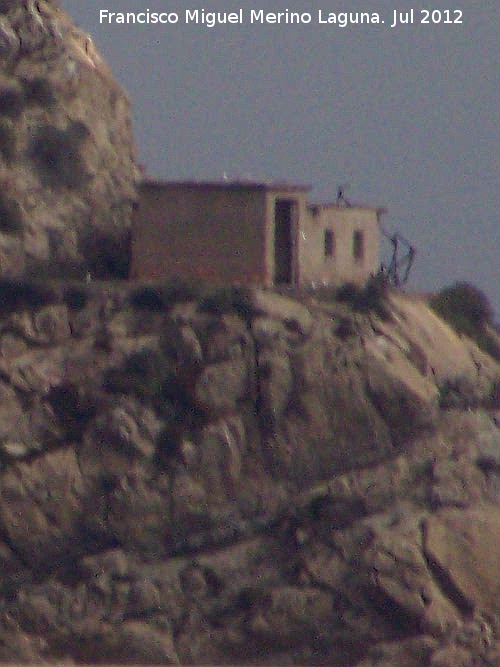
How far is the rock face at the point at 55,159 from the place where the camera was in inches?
2382

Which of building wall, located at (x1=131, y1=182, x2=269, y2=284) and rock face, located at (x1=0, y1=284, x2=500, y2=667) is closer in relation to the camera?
rock face, located at (x1=0, y1=284, x2=500, y2=667)

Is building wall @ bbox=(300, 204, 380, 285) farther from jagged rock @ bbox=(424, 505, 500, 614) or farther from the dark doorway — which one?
jagged rock @ bbox=(424, 505, 500, 614)

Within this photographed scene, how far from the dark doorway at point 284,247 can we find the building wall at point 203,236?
1.16 meters

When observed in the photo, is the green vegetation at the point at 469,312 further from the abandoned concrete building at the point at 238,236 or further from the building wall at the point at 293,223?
the building wall at the point at 293,223

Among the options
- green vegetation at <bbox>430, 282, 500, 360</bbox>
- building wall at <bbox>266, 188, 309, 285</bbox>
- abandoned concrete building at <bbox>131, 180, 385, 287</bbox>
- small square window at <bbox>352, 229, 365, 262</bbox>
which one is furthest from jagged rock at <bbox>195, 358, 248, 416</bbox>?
green vegetation at <bbox>430, 282, 500, 360</bbox>

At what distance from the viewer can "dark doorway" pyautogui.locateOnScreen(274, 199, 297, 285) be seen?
6003cm

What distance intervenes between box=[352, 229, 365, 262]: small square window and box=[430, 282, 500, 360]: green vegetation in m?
3.06

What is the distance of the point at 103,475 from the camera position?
55.8 m

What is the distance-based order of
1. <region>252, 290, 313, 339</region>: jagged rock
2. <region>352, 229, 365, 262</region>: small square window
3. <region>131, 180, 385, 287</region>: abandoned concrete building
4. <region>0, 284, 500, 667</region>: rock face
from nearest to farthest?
<region>0, 284, 500, 667</region>: rock face
<region>252, 290, 313, 339</region>: jagged rock
<region>131, 180, 385, 287</region>: abandoned concrete building
<region>352, 229, 365, 262</region>: small square window

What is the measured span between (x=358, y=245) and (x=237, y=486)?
10373mm

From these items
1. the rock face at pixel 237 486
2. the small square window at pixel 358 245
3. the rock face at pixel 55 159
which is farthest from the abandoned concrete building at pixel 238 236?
the rock face at pixel 237 486

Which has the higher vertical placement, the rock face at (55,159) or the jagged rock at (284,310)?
the rock face at (55,159)

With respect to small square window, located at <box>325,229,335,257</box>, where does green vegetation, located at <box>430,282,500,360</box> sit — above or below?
below

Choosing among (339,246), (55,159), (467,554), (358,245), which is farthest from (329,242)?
(467,554)
